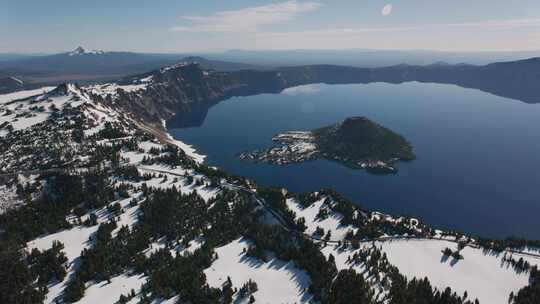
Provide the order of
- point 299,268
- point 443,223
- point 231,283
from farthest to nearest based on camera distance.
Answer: point 443,223, point 299,268, point 231,283

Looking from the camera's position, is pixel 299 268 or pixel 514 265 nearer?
pixel 299 268

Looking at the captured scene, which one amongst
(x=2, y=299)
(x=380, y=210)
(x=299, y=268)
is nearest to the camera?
(x=2, y=299)

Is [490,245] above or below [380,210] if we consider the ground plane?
above

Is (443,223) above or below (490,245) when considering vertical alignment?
below

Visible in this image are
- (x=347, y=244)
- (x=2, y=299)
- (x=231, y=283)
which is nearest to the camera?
(x=2, y=299)

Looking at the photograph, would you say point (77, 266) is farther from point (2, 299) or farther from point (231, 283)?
point (231, 283)

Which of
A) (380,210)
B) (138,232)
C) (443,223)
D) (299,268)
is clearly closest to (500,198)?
(443,223)

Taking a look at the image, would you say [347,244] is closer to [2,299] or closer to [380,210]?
[380,210]

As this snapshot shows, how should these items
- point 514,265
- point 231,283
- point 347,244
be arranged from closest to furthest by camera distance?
point 231,283
point 514,265
point 347,244

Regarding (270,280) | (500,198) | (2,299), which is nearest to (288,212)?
(270,280)
